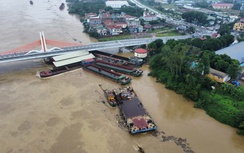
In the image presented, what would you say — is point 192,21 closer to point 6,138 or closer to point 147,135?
point 147,135

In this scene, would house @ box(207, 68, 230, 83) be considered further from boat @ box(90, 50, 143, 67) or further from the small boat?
the small boat

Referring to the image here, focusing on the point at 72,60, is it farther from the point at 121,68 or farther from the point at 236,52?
the point at 236,52

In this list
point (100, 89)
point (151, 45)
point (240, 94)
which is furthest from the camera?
point (151, 45)

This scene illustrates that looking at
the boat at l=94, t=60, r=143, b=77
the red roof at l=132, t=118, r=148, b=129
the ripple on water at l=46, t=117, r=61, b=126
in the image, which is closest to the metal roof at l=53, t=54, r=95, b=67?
the boat at l=94, t=60, r=143, b=77

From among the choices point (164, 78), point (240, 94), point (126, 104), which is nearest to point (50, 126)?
point (126, 104)

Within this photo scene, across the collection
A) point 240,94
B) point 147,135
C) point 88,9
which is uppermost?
point 88,9

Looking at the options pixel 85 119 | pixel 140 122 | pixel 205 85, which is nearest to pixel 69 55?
pixel 85 119

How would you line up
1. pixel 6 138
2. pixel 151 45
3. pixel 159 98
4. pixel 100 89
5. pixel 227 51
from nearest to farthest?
1. pixel 6 138
2. pixel 159 98
3. pixel 100 89
4. pixel 227 51
5. pixel 151 45
